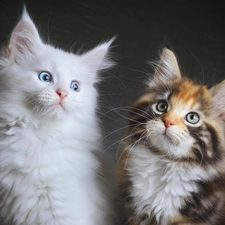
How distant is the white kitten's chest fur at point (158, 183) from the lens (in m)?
1.26

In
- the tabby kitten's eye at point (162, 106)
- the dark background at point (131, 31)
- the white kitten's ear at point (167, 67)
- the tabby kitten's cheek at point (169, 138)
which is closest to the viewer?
the tabby kitten's cheek at point (169, 138)

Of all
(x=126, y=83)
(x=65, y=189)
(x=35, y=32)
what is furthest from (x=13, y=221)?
(x=126, y=83)

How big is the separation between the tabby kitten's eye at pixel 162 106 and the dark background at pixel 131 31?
679 mm

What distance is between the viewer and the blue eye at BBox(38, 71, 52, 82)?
1356mm

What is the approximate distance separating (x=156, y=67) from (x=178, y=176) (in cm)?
46

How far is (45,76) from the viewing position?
136 cm

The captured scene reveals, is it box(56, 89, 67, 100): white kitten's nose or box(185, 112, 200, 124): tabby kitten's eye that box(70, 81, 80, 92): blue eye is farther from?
box(185, 112, 200, 124): tabby kitten's eye

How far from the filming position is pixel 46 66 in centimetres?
138

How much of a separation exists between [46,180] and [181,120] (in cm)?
48

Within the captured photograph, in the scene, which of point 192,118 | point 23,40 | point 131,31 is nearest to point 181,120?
point 192,118

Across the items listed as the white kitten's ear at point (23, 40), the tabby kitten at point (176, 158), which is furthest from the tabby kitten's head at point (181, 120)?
the white kitten's ear at point (23, 40)

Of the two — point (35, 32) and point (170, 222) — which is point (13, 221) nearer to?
point (170, 222)

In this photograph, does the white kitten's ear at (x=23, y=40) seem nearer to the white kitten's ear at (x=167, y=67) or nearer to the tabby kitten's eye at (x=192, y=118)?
the white kitten's ear at (x=167, y=67)

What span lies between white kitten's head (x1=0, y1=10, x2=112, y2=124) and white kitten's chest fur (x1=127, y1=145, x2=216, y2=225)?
28cm
